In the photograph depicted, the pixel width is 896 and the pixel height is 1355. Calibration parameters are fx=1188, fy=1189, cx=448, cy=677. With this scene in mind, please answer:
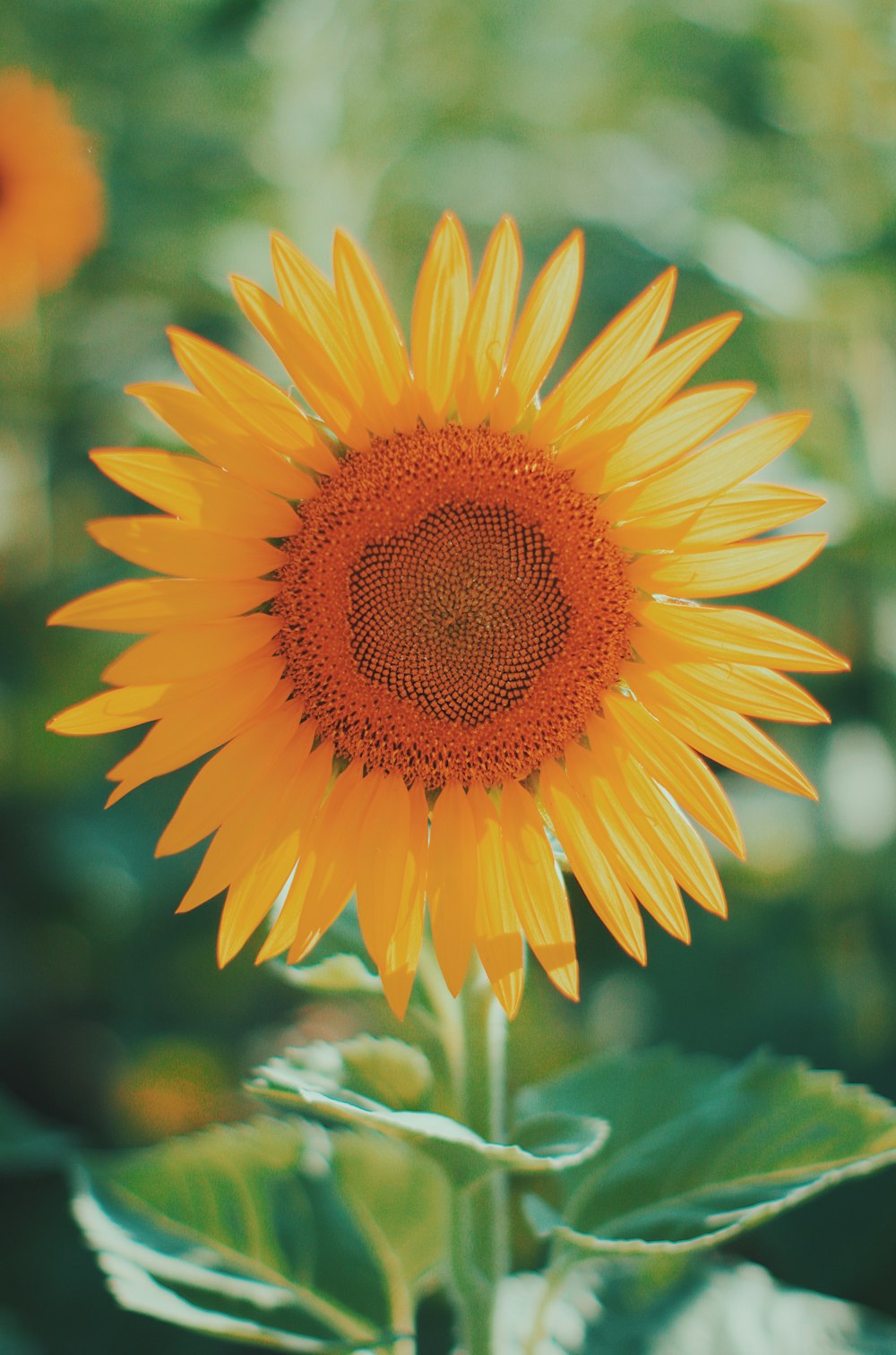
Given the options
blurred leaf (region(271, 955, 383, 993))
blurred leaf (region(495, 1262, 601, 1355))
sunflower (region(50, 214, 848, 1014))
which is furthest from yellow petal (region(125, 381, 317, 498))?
blurred leaf (region(495, 1262, 601, 1355))

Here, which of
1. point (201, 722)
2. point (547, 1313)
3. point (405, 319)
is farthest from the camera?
point (405, 319)

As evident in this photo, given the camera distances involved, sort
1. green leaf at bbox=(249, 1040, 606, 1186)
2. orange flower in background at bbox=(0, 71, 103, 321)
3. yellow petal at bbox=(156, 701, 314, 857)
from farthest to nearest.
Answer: orange flower in background at bbox=(0, 71, 103, 321) → yellow petal at bbox=(156, 701, 314, 857) → green leaf at bbox=(249, 1040, 606, 1186)

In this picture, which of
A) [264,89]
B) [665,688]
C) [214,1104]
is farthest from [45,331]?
[665,688]

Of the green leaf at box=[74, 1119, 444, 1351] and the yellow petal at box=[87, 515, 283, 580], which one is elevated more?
the yellow petal at box=[87, 515, 283, 580]

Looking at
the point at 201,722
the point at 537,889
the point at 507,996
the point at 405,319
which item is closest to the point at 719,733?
the point at 537,889

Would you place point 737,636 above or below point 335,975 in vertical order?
above

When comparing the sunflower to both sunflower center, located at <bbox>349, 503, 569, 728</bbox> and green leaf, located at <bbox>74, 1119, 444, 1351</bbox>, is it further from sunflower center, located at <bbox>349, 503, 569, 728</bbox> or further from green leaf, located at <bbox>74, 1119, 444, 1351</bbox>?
green leaf, located at <bbox>74, 1119, 444, 1351</bbox>

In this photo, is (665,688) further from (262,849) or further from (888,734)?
(888,734)

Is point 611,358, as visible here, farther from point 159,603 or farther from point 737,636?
point 159,603
